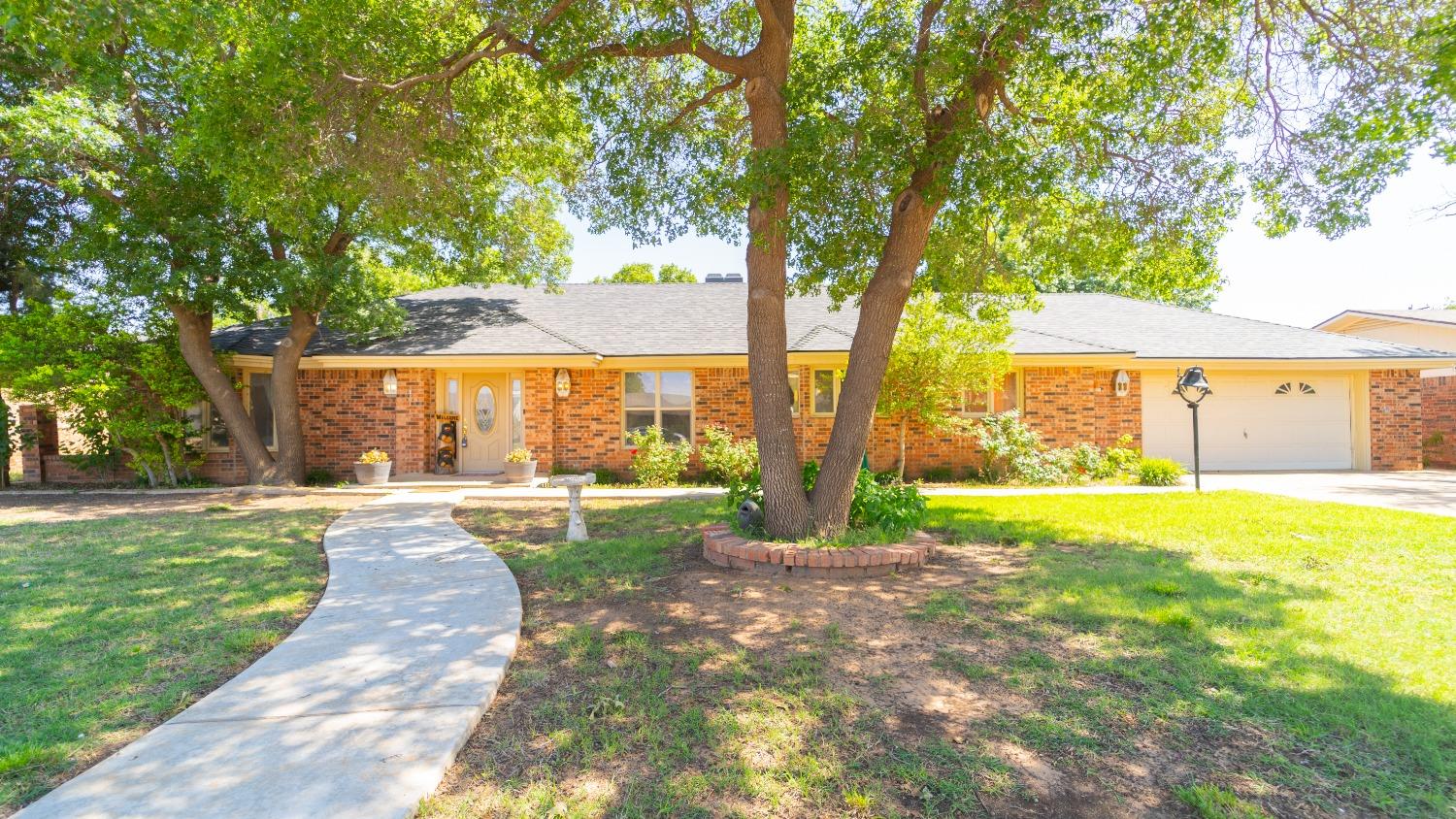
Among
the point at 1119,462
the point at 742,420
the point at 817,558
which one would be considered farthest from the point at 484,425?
the point at 1119,462

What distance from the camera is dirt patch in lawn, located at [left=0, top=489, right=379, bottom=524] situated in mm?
9156

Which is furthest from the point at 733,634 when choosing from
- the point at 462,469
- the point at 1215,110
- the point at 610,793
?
the point at 462,469

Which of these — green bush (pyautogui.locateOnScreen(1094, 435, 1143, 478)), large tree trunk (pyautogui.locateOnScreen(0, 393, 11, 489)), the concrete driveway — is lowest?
the concrete driveway

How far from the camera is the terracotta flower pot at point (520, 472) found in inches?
479

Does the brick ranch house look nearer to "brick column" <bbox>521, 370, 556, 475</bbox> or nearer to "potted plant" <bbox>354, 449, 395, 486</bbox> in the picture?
"brick column" <bbox>521, 370, 556, 475</bbox>

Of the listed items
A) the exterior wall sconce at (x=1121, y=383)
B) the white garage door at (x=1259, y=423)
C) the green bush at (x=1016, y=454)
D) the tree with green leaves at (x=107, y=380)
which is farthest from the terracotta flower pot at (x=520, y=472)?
the white garage door at (x=1259, y=423)

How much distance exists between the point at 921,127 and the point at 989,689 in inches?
207

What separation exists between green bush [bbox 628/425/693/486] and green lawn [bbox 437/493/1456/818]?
6016 millimetres

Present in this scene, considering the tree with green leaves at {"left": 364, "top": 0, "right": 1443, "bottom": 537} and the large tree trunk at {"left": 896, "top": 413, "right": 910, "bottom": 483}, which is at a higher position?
the tree with green leaves at {"left": 364, "top": 0, "right": 1443, "bottom": 537}

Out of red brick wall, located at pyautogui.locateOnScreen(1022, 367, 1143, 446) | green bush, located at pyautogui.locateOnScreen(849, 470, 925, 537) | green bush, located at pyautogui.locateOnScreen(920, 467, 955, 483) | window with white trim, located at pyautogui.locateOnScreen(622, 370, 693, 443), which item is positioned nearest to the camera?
green bush, located at pyautogui.locateOnScreen(849, 470, 925, 537)

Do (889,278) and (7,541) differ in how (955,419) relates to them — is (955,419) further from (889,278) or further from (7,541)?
(7,541)

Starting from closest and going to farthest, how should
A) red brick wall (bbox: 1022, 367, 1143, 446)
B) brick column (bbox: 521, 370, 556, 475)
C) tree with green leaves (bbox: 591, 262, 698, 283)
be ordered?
brick column (bbox: 521, 370, 556, 475), red brick wall (bbox: 1022, 367, 1143, 446), tree with green leaves (bbox: 591, 262, 698, 283)

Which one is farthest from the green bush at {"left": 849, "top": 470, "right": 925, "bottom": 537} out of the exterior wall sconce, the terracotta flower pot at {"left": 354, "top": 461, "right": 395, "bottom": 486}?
the terracotta flower pot at {"left": 354, "top": 461, "right": 395, "bottom": 486}

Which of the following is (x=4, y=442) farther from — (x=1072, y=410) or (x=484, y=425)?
(x=1072, y=410)
